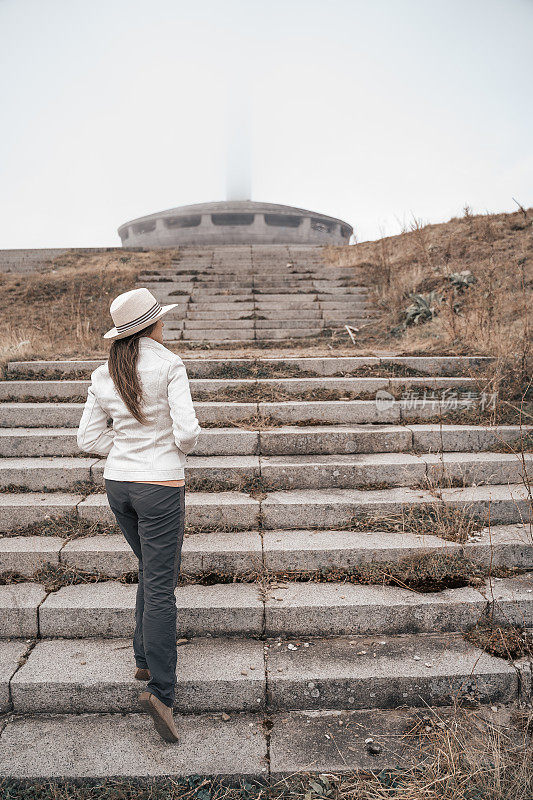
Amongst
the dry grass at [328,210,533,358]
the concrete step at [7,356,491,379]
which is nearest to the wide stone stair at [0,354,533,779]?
the concrete step at [7,356,491,379]

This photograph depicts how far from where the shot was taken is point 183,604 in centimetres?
297

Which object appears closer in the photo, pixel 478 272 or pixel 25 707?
pixel 25 707

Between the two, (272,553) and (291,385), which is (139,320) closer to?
(272,553)

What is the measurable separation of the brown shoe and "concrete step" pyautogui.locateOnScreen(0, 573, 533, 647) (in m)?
0.66

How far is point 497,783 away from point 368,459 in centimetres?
244

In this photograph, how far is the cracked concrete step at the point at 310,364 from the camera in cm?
541

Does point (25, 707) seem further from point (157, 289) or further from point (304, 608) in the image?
point (157, 289)

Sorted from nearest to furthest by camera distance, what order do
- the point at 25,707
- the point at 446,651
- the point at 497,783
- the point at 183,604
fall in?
the point at 497,783, the point at 25,707, the point at 446,651, the point at 183,604

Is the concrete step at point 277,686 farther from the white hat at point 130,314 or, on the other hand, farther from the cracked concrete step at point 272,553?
the white hat at point 130,314

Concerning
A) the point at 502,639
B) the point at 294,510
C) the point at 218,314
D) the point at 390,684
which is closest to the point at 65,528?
the point at 294,510

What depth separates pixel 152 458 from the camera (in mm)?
2271

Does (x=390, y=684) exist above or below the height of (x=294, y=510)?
below

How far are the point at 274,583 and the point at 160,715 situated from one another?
1115mm

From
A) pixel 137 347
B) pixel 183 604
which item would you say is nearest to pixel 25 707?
pixel 183 604
